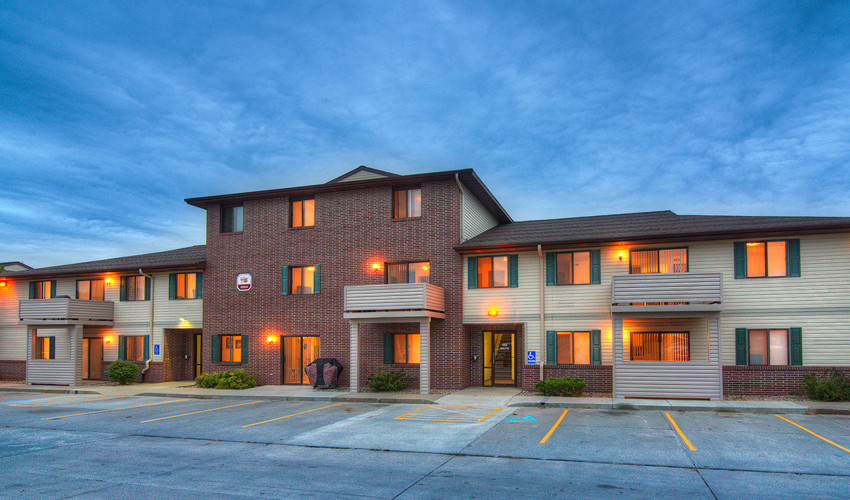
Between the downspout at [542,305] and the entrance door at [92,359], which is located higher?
the downspout at [542,305]

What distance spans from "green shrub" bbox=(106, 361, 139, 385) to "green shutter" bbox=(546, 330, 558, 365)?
58.8ft

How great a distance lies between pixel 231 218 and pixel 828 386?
22.5 meters

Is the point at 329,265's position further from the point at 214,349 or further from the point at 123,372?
the point at 123,372

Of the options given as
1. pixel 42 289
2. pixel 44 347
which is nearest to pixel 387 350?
pixel 44 347

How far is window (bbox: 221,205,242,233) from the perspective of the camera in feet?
82.1

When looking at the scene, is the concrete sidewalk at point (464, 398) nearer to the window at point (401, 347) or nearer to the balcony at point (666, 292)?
the window at point (401, 347)

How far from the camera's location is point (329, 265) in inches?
906

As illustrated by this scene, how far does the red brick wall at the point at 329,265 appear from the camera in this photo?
21469 mm

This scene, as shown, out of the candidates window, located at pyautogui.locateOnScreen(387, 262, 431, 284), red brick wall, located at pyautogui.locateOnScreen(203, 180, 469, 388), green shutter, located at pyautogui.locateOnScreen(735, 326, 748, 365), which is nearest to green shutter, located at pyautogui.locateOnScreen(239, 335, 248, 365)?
red brick wall, located at pyautogui.locateOnScreen(203, 180, 469, 388)

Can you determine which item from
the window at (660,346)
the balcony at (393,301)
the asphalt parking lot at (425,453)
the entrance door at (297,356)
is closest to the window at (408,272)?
the balcony at (393,301)

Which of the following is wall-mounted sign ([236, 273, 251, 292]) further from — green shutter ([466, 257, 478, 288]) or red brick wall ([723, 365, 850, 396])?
red brick wall ([723, 365, 850, 396])

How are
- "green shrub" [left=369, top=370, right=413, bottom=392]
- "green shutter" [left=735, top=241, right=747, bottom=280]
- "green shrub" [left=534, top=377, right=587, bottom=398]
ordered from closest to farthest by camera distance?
"green shutter" [left=735, top=241, right=747, bottom=280], "green shrub" [left=534, top=377, right=587, bottom=398], "green shrub" [left=369, top=370, right=413, bottom=392]

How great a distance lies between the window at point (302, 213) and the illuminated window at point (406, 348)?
19.8ft

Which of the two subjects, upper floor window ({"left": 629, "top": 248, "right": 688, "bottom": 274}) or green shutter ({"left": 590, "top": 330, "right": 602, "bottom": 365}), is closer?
upper floor window ({"left": 629, "top": 248, "right": 688, "bottom": 274})
